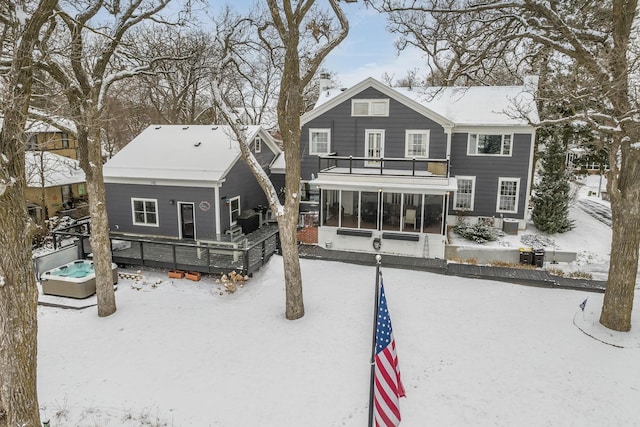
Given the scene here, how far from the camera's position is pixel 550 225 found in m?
18.3

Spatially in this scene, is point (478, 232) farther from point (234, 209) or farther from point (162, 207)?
point (162, 207)

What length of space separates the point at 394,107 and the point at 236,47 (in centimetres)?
912

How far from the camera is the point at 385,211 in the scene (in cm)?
1623

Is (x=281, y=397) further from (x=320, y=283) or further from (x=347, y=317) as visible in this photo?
(x=320, y=283)

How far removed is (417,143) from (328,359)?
41.6 ft

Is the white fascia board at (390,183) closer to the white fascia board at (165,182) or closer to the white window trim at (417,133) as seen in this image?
the white window trim at (417,133)

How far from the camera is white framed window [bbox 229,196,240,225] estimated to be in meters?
17.6

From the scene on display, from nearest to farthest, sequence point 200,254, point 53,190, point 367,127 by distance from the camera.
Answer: point 200,254
point 367,127
point 53,190

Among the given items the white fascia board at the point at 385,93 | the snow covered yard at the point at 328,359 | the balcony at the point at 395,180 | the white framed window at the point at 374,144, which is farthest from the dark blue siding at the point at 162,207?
the white framed window at the point at 374,144

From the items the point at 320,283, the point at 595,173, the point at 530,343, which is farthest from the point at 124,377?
the point at 595,173

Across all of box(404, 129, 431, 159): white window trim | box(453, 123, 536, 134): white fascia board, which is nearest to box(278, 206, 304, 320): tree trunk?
box(404, 129, 431, 159): white window trim

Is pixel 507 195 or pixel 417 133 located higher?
pixel 417 133

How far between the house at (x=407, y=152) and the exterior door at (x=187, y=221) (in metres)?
5.25

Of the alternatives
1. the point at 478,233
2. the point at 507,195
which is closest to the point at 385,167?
the point at 478,233
